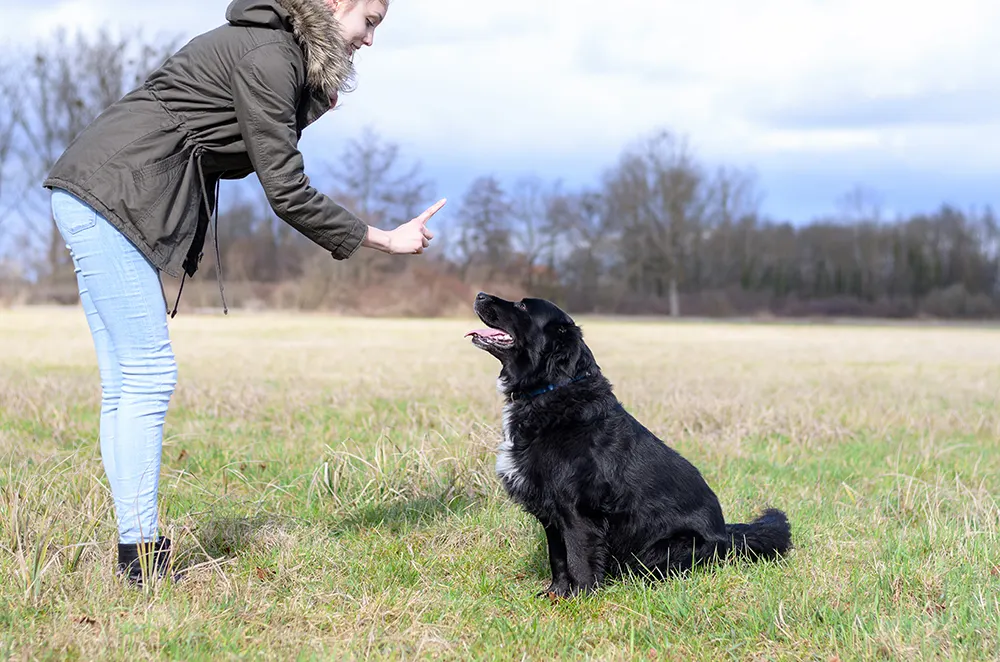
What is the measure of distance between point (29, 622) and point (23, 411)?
17.0ft

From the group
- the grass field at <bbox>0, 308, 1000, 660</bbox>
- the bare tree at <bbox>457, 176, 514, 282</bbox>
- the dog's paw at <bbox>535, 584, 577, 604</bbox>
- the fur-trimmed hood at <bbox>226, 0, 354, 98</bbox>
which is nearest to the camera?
the grass field at <bbox>0, 308, 1000, 660</bbox>

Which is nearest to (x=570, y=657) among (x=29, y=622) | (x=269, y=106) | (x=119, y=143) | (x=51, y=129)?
(x=29, y=622)

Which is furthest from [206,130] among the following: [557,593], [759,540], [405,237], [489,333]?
[759,540]

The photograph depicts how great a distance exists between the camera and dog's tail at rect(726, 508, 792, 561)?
3.68 meters

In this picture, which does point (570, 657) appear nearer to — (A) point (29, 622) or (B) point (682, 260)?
(A) point (29, 622)

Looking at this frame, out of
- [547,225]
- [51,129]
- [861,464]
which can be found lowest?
[861,464]

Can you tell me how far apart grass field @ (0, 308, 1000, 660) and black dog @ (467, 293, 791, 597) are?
0.16m

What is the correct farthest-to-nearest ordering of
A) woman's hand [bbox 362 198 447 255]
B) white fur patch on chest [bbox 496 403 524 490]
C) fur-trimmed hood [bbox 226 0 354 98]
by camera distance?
1. white fur patch on chest [bbox 496 403 524 490]
2. woman's hand [bbox 362 198 447 255]
3. fur-trimmed hood [bbox 226 0 354 98]

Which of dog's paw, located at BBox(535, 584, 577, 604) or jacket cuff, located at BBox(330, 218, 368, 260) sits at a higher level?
jacket cuff, located at BBox(330, 218, 368, 260)

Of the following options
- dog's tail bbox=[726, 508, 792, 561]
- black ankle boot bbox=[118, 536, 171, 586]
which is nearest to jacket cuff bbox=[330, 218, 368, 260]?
black ankle boot bbox=[118, 536, 171, 586]

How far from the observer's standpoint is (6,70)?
3612 centimetres

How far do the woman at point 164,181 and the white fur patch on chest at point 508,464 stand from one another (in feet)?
3.69

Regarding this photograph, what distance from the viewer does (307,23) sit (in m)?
3.06

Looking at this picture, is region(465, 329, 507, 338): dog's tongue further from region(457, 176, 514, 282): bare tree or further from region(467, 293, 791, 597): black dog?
region(457, 176, 514, 282): bare tree
